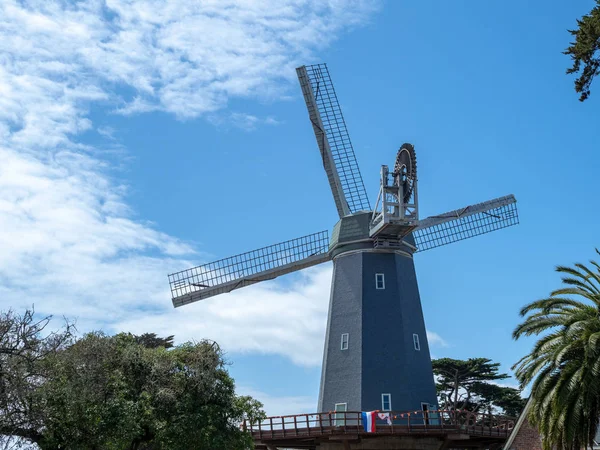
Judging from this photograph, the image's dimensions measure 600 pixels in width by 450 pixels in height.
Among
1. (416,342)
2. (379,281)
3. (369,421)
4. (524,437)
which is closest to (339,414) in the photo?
(369,421)

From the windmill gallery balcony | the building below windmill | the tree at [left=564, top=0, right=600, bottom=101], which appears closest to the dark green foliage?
the windmill gallery balcony

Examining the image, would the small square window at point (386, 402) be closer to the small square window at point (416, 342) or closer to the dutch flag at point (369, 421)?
the dutch flag at point (369, 421)

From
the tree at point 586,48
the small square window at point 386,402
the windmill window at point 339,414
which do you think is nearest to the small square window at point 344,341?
the windmill window at point 339,414

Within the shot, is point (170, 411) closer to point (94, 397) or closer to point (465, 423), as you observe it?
point (94, 397)

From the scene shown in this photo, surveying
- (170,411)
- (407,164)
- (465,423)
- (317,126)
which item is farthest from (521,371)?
(317,126)

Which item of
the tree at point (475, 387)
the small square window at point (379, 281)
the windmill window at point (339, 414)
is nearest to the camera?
the windmill window at point (339, 414)

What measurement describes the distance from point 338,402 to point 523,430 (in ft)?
32.6

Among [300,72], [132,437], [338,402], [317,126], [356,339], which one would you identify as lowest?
[132,437]

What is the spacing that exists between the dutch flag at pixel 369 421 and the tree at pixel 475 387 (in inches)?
937

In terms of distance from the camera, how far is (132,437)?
2670 centimetres

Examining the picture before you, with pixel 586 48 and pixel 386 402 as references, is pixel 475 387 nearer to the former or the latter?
pixel 386 402

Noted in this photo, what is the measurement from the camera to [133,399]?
27953 millimetres

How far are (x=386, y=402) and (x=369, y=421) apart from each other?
2135 millimetres

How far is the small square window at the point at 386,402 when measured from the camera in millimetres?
36625
